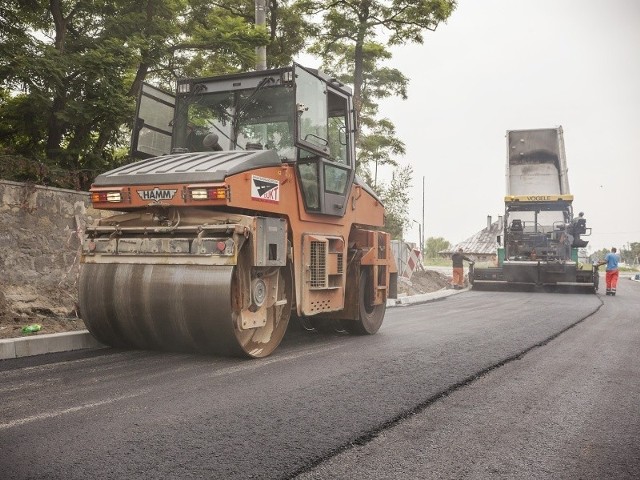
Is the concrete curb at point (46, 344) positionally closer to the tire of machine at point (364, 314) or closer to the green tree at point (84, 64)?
the tire of machine at point (364, 314)

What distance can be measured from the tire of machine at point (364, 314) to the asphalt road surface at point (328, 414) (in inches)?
43.4

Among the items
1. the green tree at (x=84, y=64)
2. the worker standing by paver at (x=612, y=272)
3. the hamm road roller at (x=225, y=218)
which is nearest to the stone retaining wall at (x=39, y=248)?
the green tree at (x=84, y=64)

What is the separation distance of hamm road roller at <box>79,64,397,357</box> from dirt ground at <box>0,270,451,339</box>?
49.1 inches

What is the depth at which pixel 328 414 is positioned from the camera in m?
3.95

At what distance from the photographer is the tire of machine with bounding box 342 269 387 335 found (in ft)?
26.1

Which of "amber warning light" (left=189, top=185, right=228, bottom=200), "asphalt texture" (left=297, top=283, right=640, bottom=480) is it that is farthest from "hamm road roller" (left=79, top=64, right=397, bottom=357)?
"asphalt texture" (left=297, top=283, right=640, bottom=480)

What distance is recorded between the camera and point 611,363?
6.14 m

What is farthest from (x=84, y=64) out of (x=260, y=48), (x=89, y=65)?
(x=260, y=48)

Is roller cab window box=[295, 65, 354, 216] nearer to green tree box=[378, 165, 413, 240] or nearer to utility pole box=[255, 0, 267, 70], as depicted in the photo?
utility pole box=[255, 0, 267, 70]

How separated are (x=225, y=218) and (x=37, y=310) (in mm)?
3727

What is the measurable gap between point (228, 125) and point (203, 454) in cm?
433

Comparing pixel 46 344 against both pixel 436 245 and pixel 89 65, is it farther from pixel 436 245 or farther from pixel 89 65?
pixel 436 245

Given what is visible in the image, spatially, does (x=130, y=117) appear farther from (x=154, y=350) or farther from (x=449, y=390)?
(x=449, y=390)

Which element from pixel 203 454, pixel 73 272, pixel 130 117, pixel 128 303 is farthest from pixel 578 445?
pixel 130 117
